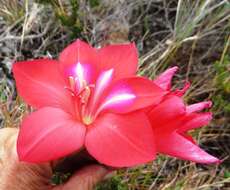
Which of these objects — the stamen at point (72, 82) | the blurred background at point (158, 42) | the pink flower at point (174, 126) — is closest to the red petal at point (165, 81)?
the pink flower at point (174, 126)

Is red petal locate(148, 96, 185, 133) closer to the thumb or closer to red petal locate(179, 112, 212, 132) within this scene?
red petal locate(179, 112, 212, 132)

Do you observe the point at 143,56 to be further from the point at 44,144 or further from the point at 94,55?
the point at 44,144

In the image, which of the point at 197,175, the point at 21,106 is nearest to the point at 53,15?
the point at 21,106

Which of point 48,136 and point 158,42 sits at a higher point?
point 48,136

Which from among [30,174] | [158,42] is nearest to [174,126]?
[30,174]

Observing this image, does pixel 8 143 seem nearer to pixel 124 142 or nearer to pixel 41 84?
pixel 41 84

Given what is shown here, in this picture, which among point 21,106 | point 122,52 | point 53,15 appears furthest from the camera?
point 53,15
